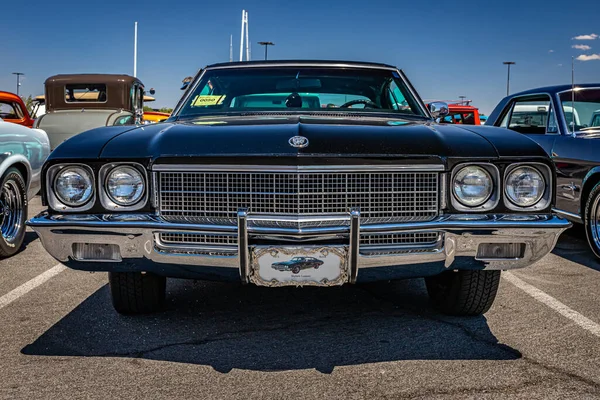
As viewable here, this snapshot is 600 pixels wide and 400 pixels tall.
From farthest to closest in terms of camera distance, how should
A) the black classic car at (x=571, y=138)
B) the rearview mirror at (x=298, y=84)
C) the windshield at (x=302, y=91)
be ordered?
the black classic car at (x=571, y=138) → the rearview mirror at (x=298, y=84) → the windshield at (x=302, y=91)

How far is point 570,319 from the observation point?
366cm

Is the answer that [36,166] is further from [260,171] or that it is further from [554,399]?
[554,399]

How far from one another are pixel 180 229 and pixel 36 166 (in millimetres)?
3698

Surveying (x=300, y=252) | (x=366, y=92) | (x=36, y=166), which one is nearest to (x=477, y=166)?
(x=300, y=252)

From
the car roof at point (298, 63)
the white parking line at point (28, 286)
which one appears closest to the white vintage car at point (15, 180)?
the white parking line at point (28, 286)

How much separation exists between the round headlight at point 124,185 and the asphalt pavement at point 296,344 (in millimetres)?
748

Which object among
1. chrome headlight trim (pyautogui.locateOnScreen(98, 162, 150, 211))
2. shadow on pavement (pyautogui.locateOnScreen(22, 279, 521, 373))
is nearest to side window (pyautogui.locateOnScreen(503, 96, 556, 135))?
shadow on pavement (pyautogui.locateOnScreen(22, 279, 521, 373))

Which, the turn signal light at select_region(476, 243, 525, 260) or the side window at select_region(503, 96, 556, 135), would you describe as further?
the side window at select_region(503, 96, 556, 135)

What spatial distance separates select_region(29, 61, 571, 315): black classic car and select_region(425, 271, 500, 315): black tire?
0.43 m

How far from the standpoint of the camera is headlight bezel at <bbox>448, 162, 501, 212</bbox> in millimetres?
3012

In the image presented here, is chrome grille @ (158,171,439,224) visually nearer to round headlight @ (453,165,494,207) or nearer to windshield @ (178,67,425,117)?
round headlight @ (453,165,494,207)

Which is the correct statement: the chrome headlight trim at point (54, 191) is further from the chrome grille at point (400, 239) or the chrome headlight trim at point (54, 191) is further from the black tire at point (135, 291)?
the chrome grille at point (400, 239)

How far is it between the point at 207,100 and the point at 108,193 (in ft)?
4.82

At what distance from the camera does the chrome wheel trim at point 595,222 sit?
5363 millimetres
